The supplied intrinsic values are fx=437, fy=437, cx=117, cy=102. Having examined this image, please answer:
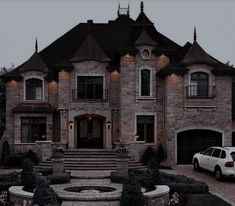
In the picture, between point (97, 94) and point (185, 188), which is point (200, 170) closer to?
point (185, 188)

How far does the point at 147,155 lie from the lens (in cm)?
2591

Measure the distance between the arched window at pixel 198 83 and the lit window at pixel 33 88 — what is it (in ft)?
33.4

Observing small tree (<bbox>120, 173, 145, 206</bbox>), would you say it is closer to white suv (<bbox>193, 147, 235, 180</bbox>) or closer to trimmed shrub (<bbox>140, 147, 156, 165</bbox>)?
white suv (<bbox>193, 147, 235, 180</bbox>)

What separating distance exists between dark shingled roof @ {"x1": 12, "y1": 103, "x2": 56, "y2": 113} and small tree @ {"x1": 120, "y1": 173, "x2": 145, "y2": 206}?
621 inches

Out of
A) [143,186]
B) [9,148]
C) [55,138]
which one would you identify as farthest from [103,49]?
[143,186]

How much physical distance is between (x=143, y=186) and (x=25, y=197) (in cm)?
461

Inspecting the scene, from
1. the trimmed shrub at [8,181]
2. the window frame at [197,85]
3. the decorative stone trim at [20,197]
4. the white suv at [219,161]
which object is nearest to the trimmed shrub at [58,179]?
the trimmed shrub at [8,181]

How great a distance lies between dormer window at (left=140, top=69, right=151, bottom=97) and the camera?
28.1 meters

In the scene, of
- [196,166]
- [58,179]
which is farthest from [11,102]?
[196,166]

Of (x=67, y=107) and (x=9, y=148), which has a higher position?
(x=67, y=107)

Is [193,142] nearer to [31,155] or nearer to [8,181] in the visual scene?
[31,155]

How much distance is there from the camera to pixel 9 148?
28094 millimetres

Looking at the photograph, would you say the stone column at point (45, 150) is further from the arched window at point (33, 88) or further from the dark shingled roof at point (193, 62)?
the dark shingled roof at point (193, 62)

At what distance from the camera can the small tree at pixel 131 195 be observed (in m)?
13.3
